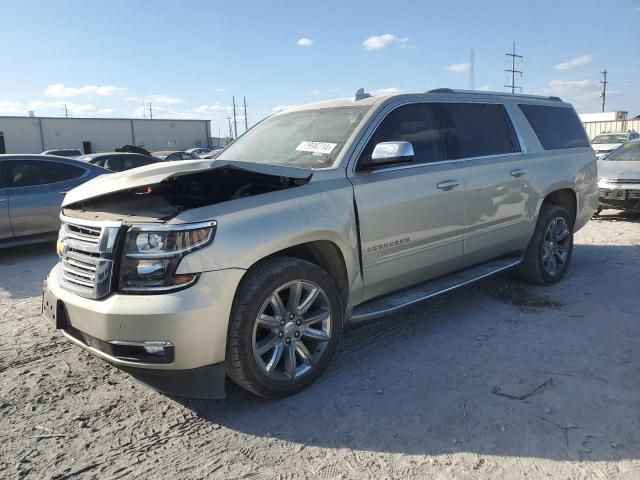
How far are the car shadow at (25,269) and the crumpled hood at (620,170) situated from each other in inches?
363

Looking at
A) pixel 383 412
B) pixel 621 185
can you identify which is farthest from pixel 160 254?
pixel 621 185

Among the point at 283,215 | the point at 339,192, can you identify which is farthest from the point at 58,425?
the point at 339,192

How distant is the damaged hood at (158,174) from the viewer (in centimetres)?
295

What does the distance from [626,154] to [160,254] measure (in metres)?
10.3

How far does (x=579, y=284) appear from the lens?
5645mm

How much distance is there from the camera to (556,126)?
576 centimetres

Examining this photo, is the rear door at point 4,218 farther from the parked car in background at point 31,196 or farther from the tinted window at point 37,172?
the tinted window at point 37,172

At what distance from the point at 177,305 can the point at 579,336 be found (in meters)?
3.20

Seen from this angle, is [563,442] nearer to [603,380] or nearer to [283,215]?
[603,380]

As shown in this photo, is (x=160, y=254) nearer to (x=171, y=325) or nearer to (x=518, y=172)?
(x=171, y=325)

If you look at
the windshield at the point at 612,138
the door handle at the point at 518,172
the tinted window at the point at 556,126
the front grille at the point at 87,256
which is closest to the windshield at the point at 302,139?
the front grille at the point at 87,256

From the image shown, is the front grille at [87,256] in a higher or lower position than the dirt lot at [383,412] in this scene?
higher

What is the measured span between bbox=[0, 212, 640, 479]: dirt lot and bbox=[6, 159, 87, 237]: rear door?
344 cm

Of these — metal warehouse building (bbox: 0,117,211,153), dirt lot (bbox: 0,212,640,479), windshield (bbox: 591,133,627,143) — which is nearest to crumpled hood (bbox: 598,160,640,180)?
dirt lot (bbox: 0,212,640,479)
